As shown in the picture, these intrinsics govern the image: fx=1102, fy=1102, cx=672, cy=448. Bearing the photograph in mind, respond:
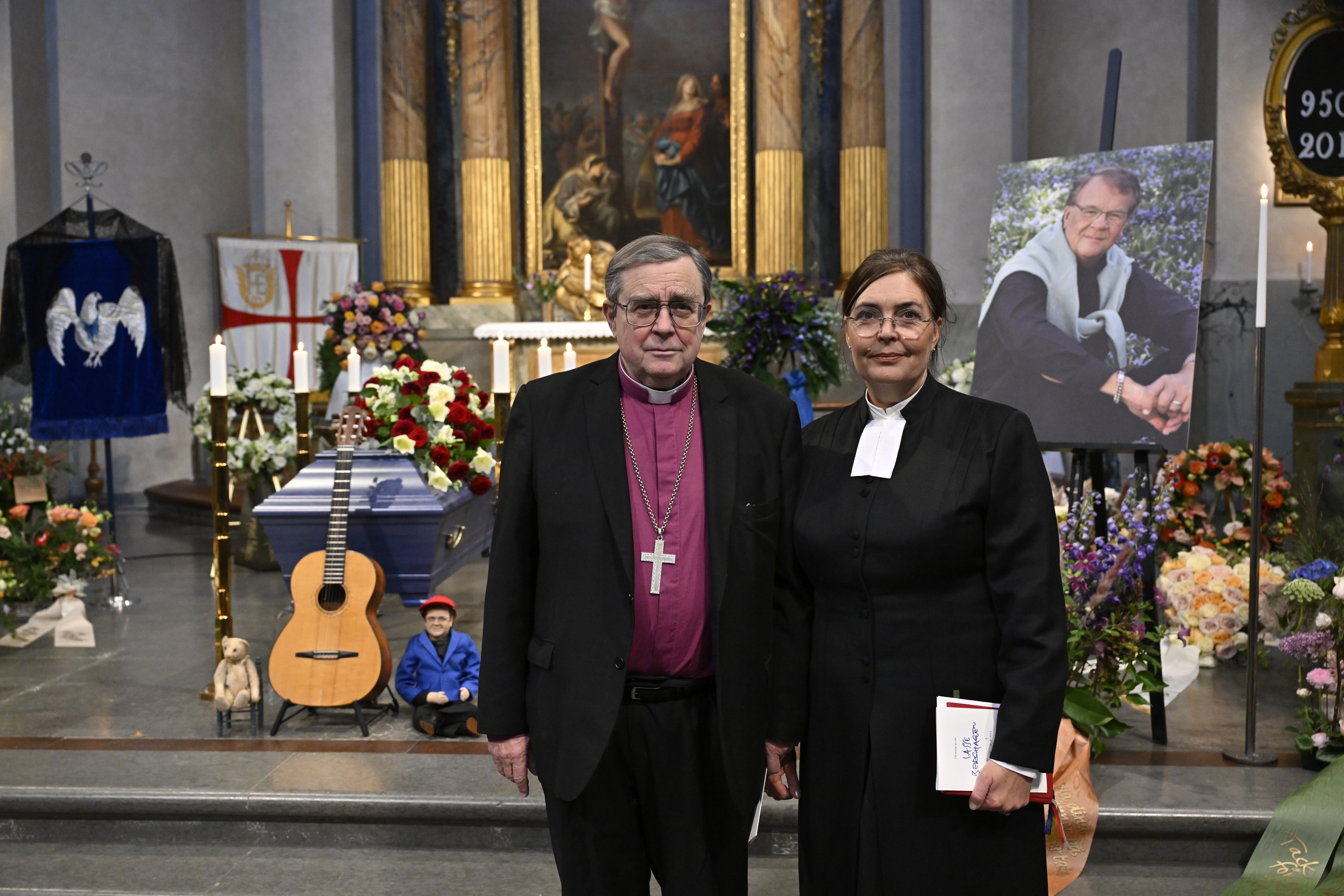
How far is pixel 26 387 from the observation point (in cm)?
915

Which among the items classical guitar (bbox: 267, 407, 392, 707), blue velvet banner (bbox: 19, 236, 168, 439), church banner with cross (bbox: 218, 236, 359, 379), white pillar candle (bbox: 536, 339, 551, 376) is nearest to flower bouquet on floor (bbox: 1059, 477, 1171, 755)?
white pillar candle (bbox: 536, 339, 551, 376)

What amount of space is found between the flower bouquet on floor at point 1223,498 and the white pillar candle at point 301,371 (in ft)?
13.8

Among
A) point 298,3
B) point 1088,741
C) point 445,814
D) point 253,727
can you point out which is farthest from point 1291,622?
point 298,3

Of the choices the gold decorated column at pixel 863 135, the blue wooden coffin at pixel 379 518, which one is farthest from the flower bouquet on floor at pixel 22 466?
the gold decorated column at pixel 863 135

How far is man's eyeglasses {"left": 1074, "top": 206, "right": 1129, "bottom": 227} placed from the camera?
12.8 feet

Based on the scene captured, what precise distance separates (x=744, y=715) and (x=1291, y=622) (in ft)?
10.1

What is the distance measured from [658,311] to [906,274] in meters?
0.46

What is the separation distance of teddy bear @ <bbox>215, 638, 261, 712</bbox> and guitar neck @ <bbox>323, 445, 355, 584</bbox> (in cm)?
40

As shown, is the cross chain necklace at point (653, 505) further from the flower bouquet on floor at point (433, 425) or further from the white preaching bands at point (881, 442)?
the flower bouquet on floor at point (433, 425)

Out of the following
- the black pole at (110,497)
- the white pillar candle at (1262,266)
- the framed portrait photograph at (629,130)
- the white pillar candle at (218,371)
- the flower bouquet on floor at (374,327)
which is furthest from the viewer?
the framed portrait photograph at (629,130)

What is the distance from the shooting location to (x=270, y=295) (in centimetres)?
1030

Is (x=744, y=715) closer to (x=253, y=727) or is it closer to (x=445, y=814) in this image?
(x=445, y=814)

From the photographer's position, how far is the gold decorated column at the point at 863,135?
11.3 metres

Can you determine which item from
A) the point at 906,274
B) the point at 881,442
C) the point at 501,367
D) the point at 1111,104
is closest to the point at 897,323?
the point at 906,274
